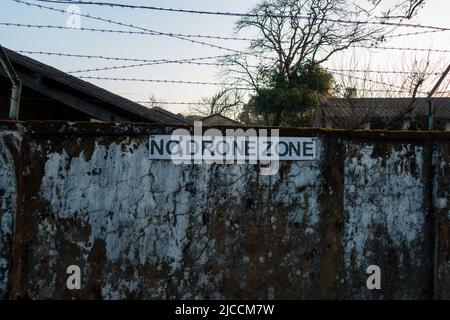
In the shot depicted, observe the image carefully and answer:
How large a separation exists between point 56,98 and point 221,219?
467 centimetres

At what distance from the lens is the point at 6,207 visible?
3066 millimetres

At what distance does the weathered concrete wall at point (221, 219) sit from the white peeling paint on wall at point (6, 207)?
10 millimetres

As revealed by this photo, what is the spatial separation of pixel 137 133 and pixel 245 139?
32.9 inches

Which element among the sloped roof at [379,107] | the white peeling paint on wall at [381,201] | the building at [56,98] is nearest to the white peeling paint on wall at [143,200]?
the white peeling paint on wall at [381,201]

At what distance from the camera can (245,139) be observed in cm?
337

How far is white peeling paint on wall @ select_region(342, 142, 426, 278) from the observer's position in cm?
343

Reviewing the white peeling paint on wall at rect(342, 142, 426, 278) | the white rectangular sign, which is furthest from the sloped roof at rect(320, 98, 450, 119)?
the white rectangular sign

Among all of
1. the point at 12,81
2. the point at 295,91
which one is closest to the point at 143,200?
the point at 12,81

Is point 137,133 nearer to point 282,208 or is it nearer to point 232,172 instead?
point 232,172

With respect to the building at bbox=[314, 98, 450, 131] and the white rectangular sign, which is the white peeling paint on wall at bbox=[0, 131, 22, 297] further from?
the building at bbox=[314, 98, 450, 131]

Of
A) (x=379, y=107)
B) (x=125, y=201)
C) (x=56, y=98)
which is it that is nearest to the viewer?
(x=125, y=201)

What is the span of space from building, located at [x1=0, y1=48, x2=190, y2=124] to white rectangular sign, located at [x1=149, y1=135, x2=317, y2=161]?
394 centimetres

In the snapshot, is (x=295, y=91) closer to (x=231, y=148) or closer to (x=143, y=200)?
(x=231, y=148)

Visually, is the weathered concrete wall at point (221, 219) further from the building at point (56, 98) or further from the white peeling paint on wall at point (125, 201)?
the building at point (56, 98)
